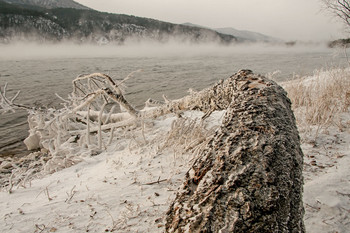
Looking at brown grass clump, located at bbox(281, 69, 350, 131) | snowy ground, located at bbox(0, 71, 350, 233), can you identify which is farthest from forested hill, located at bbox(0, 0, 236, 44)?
brown grass clump, located at bbox(281, 69, 350, 131)

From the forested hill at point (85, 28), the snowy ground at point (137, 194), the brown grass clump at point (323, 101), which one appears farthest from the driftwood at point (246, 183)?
the forested hill at point (85, 28)

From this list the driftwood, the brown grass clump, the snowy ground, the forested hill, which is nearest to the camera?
the driftwood

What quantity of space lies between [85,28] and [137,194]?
104 metres

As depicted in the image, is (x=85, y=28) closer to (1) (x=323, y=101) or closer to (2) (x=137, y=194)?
(1) (x=323, y=101)

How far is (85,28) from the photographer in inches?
3649

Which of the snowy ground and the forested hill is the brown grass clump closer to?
the snowy ground

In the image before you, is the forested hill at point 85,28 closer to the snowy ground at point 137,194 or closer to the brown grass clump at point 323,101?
the snowy ground at point 137,194

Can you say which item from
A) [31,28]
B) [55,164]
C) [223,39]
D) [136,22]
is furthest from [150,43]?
[55,164]

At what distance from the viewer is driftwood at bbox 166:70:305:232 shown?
0.77 metres

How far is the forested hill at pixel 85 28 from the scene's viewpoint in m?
76.8

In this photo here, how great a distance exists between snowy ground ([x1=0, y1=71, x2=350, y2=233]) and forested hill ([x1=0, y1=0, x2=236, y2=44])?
283ft

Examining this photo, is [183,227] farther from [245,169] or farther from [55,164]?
[55,164]

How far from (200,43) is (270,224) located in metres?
97.8

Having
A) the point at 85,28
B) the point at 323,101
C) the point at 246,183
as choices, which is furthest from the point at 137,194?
the point at 85,28
